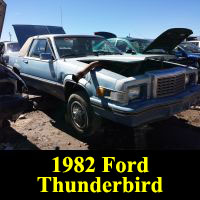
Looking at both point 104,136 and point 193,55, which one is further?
point 193,55

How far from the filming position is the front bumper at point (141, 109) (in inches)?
139

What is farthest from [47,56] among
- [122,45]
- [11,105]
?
[122,45]

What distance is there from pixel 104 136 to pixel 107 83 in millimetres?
1298

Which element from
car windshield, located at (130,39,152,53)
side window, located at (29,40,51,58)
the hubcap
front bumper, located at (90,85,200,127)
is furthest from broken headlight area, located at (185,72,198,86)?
car windshield, located at (130,39,152,53)

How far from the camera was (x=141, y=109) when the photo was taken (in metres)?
3.58

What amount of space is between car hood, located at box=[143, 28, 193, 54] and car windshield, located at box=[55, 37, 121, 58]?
1091mm

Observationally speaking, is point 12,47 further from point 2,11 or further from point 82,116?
point 82,116

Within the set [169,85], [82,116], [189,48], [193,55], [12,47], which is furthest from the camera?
[12,47]

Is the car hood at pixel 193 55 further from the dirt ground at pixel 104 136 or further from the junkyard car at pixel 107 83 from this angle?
the junkyard car at pixel 107 83

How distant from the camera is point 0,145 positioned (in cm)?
434

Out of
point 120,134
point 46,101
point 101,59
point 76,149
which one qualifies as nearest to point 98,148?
point 76,149

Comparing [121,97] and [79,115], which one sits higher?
[121,97]

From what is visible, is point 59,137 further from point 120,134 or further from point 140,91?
point 140,91

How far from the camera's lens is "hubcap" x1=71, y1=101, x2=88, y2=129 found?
4.28m
